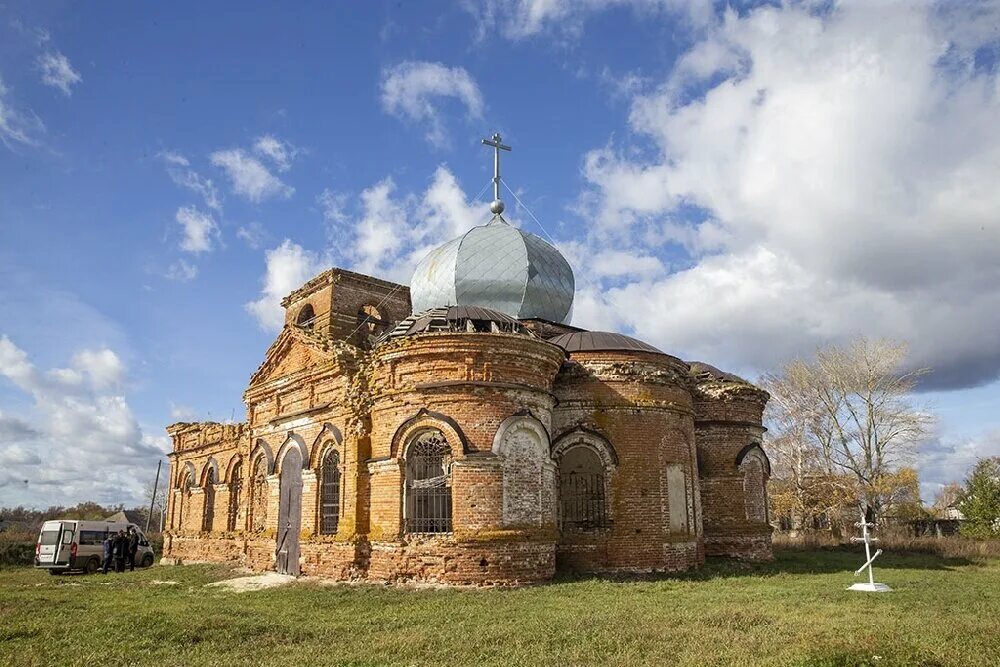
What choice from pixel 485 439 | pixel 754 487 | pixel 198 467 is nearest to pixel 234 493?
pixel 198 467

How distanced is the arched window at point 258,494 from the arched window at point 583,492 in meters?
8.51

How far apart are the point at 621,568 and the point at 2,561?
21707 millimetres

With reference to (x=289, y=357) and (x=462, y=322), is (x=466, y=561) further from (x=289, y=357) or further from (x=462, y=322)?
(x=289, y=357)

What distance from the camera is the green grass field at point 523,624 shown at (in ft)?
25.9

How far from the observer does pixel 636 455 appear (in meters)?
16.4

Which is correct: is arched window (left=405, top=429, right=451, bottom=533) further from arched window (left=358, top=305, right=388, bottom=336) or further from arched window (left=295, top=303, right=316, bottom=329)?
arched window (left=295, top=303, right=316, bottom=329)

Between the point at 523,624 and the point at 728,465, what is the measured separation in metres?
11.6

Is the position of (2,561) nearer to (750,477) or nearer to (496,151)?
(496,151)

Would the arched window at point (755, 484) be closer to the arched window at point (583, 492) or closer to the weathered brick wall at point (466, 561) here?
the arched window at point (583, 492)

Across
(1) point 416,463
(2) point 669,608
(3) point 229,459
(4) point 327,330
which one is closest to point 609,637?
(2) point 669,608

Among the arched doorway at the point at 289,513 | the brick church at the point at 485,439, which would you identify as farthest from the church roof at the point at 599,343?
the arched doorway at the point at 289,513

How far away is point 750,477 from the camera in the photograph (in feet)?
65.6

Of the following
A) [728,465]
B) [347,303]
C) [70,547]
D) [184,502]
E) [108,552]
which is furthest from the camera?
[184,502]

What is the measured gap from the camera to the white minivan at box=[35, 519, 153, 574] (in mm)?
20703
